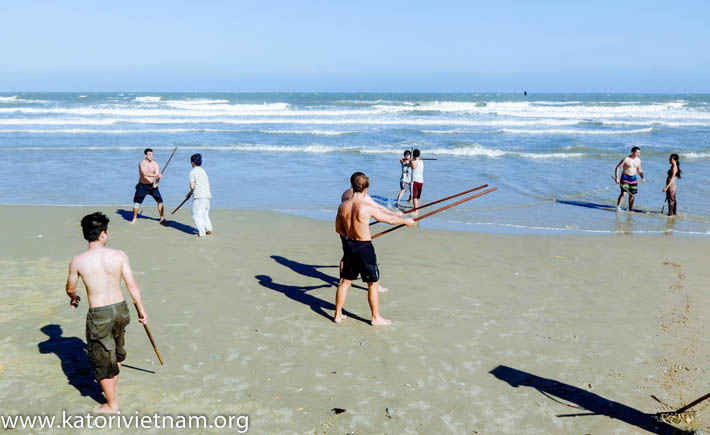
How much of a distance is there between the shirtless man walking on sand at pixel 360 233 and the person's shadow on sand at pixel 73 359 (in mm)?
2614

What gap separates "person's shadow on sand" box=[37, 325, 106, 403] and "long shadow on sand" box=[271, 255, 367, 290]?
3.20 m

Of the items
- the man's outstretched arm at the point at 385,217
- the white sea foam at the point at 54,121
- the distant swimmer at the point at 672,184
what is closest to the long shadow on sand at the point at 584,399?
the man's outstretched arm at the point at 385,217

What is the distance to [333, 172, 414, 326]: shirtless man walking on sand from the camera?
5.86 meters

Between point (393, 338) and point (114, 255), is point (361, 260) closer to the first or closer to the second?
point (393, 338)

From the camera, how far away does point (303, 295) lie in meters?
7.17

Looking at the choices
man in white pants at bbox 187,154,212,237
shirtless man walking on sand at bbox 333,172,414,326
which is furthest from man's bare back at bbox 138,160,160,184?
shirtless man walking on sand at bbox 333,172,414,326

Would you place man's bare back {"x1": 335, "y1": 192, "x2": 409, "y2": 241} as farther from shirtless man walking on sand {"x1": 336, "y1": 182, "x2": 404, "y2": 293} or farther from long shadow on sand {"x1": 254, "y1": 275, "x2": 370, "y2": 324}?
long shadow on sand {"x1": 254, "y1": 275, "x2": 370, "y2": 324}

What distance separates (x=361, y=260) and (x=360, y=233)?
291 millimetres

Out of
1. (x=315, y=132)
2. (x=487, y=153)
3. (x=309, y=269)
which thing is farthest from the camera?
(x=315, y=132)

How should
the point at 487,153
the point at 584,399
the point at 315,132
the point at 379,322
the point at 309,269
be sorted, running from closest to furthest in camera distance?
the point at 584,399 → the point at 379,322 → the point at 309,269 → the point at 487,153 → the point at 315,132

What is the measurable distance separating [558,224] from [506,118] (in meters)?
32.7

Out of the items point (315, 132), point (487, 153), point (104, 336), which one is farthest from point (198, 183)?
point (315, 132)

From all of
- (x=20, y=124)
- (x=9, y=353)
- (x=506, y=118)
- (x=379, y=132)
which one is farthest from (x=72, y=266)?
(x=506, y=118)

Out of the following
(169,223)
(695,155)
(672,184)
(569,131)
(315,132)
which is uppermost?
(569,131)
